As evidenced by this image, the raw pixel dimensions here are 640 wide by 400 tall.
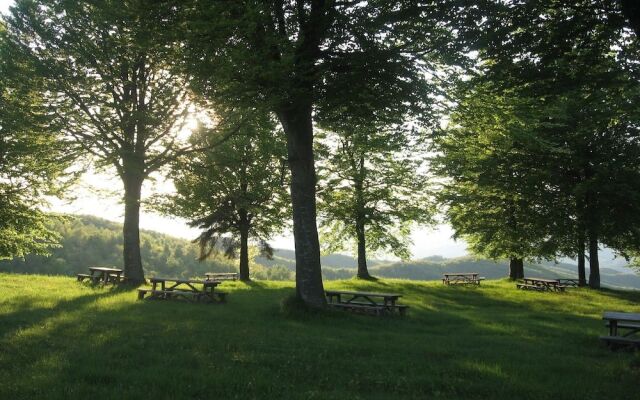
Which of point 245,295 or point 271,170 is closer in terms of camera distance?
point 245,295

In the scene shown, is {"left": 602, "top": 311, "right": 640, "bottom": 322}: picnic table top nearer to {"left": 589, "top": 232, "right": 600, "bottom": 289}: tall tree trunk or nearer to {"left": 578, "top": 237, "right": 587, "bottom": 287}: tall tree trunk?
{"left": 578, "top": 237, "right": 587, "bottom": 287}: tall tree trunk

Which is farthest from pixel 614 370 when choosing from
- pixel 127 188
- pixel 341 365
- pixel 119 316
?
pixel 127 188

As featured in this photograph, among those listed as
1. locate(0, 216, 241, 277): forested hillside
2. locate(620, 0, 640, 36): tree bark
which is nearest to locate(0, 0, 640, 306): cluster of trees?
locate(620, 0, 640, 36): tree bark

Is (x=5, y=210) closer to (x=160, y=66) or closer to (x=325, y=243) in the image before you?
(x=160, y=66)

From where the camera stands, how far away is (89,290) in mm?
19547

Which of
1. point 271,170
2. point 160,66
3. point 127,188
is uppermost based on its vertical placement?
point 160,66

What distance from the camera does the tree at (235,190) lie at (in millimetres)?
22578

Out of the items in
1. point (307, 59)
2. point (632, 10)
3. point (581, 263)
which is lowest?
point (581, 263)

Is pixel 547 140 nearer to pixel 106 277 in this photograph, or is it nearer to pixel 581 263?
pixel 581 263

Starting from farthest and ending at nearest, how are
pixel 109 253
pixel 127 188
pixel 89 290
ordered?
pixel 109 253 → pixel 127 188 → pixel 89 290

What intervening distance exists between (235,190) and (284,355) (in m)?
17.0

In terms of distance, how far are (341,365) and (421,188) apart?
24.0 metres

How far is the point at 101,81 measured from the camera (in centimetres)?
2028

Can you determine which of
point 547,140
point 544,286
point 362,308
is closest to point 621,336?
point 362,308
